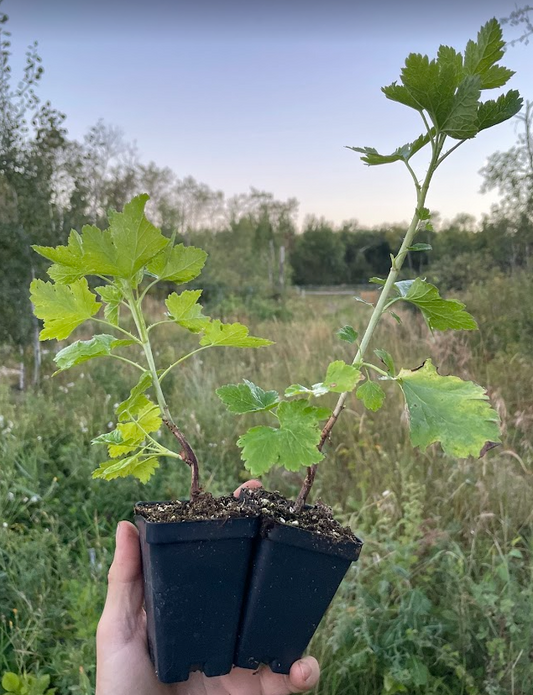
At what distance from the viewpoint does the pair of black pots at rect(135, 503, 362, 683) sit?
2.80 ft

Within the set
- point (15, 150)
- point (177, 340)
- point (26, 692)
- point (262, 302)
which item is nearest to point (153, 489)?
point (26, 692)

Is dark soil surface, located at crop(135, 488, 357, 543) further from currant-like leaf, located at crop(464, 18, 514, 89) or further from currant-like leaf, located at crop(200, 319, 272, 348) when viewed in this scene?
currant-like leaf, located at crop(464, 18, 514, 89)

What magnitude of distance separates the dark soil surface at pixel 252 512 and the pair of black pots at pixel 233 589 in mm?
15

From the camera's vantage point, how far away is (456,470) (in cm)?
254

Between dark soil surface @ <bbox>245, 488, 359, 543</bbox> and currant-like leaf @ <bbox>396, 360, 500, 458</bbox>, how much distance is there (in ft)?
0.75

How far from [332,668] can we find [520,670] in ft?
1.86

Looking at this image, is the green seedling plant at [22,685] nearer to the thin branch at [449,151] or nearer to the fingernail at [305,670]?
the fingernail at [305,670]

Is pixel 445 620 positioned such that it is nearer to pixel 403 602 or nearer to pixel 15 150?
pixel 403 602

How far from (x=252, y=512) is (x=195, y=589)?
157mm

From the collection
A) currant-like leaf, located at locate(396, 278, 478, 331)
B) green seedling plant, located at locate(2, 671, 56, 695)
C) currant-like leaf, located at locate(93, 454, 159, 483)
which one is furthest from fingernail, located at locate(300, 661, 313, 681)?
green seedling plant, located at locate(2, 671, 56, 695)

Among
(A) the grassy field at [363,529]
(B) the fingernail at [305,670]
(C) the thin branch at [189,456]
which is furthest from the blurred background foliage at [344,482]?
(B) the fingernail at [305,670]

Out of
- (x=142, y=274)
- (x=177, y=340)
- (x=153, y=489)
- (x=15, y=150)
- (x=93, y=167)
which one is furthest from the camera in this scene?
(x=177, y=340)

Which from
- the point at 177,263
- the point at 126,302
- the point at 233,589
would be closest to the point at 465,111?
the point at 177,263

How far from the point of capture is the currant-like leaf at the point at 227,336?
0.88 m
